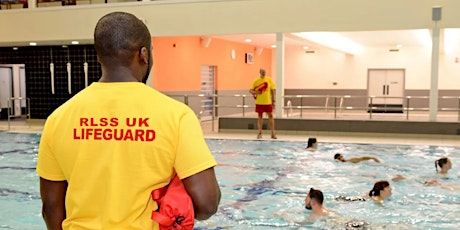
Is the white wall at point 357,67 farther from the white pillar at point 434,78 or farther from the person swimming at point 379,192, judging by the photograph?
the person swimming at point 379,192

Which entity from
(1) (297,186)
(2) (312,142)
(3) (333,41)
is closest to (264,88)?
(2) (312,142)

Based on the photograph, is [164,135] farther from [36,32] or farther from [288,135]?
[36,32]

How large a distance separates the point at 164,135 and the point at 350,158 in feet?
28.1

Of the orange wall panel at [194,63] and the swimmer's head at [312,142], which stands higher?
the orange wall panel at [194,63]

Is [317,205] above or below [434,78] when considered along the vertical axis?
below

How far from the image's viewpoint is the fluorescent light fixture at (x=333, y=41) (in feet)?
53.4

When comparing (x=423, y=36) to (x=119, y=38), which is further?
(x=423, y=36)

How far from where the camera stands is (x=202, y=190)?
1551 mm

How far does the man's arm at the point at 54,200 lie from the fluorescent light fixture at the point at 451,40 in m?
18.6

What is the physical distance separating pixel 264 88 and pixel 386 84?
1315 cm

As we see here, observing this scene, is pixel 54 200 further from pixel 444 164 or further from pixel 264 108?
pixel 264 108

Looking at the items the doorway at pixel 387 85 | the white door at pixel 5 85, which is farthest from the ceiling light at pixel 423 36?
the white door at pixel 5 85

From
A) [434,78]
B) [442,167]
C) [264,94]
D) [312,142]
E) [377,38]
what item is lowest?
[442,167]

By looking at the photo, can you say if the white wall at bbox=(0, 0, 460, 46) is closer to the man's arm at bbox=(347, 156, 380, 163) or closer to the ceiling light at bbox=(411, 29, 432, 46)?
the ceiling light at bbox=(411, 29, 432, 46)
